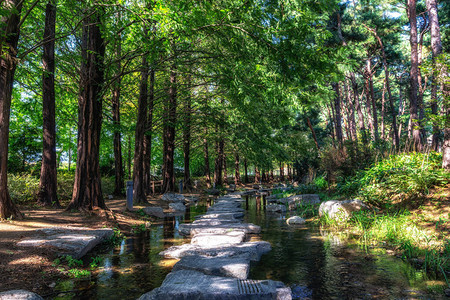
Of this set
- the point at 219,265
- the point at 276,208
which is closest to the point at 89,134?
the point at 219,265

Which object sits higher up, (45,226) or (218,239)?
(45,226)

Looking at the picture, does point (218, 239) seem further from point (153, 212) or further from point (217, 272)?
point (153, 212)

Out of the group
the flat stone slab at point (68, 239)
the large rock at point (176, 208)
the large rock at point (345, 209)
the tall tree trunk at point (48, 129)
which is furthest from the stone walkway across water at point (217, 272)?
the tall tree trunk at point (48, 129)

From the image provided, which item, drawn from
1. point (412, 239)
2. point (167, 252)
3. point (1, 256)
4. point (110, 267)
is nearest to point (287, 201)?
point (412, 239)

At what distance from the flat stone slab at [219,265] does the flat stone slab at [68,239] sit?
180cm

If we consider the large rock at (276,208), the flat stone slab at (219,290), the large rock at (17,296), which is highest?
the large rock at (17,296)

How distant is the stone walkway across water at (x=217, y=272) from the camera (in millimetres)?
2654

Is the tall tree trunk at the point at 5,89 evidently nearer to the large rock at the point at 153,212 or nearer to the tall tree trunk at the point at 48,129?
the tall tree trunk at the point at 48,129

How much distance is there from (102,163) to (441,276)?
20.6 meters

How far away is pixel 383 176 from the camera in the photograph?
7531 mm

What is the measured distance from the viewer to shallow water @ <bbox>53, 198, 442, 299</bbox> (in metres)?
3.19

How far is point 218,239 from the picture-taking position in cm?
514

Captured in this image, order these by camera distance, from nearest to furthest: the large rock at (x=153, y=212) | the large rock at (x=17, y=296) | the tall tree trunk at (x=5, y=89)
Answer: the large rock at (x=17, y=296), the tall tree trunk at (x=5, y=89), the large rock at (x=153, y=212)

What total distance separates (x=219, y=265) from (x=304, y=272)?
1182 mm
